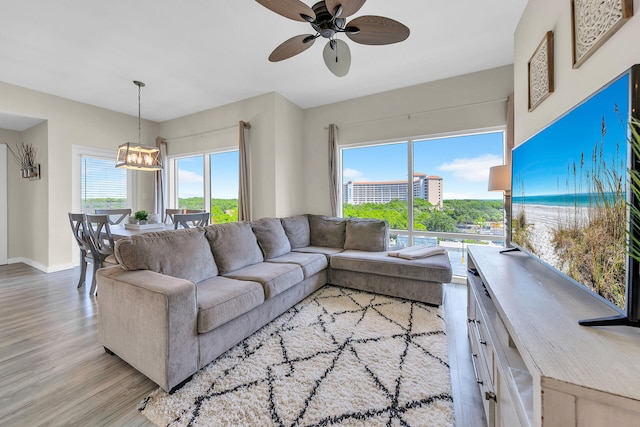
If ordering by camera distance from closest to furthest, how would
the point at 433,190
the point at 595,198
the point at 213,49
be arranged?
the point at 595,198 → the point at 213,49 → the point at 433,190

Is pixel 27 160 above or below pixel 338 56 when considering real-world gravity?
below

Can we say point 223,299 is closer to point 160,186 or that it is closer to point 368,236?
point 368,236

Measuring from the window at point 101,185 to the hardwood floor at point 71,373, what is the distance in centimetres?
227

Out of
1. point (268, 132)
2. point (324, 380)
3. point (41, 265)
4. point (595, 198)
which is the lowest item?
point (324, 380)

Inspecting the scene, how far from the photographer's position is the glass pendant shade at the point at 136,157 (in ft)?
10.8

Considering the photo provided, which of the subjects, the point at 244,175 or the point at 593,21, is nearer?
the point at 593,21

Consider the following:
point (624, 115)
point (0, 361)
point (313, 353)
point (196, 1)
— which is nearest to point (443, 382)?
point (313, 353)

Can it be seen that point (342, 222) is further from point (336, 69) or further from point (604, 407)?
point (604, 407)

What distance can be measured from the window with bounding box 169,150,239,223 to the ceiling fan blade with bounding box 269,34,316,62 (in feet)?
8.37

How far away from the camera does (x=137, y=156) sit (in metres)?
3.38

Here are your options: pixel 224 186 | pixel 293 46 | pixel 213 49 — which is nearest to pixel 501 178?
pixel 293 46

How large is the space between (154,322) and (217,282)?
25.0 inches

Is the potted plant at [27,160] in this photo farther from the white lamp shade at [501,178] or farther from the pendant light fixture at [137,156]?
the white lamp shade at [501,178]

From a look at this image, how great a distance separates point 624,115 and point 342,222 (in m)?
3.05
